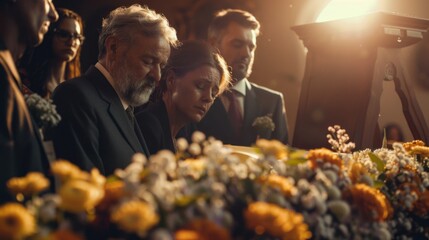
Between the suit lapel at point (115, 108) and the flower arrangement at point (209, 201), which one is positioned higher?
the flower arrangement at point (209, 201)

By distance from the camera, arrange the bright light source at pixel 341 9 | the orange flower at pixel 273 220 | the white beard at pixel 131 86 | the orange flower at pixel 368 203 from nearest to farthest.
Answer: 1. the orange flower at pixel 273 220
2. the orange flower at pixel 368 203
3. the white beard at pixel 131 86
4. the bright light source at pixel 341 9

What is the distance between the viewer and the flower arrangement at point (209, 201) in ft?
3.74

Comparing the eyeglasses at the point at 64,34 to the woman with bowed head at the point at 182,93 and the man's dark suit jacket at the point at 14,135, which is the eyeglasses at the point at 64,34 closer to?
the woman with bowed head at the point at 182,93

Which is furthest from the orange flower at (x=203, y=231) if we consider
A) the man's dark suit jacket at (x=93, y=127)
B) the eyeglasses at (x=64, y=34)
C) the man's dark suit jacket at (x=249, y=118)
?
the eyeglasses at (x=64, y=34)

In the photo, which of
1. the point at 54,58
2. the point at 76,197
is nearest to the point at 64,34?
the point at 54,58

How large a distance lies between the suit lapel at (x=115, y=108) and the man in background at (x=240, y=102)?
3.91 ft

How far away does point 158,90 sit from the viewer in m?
3.30

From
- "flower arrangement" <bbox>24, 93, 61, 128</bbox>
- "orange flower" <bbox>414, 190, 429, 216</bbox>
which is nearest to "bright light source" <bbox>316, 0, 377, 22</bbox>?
"orange flower" <bbox>414, 190, 429, 216</bbox>

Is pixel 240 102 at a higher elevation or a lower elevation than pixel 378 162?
lower

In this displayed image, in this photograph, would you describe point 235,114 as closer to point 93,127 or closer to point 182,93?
point 182,93

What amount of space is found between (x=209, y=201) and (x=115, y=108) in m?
1.51

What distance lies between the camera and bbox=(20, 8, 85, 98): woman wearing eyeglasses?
4387 mm

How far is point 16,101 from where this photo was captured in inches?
61.2

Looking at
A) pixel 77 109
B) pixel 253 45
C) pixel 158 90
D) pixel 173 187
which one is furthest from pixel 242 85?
pixel 173 187
